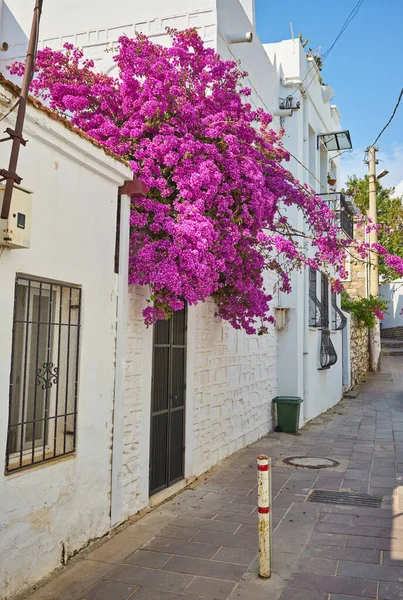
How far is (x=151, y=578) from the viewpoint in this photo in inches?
165

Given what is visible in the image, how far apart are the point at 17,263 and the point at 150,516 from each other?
3.18 metres

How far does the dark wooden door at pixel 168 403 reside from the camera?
6.24 metres

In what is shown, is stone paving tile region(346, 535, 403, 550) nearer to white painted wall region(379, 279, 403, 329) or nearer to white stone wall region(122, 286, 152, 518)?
white stone wall region(122, 286, 152, 518)

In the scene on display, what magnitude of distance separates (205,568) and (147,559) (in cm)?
52

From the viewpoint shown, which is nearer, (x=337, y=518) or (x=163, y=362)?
(x=337, y=518)

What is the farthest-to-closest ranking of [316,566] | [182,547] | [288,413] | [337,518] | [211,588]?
[288,413] → [337,518] → [182,547] → [316,566] → [211,588]

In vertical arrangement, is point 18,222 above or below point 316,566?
above

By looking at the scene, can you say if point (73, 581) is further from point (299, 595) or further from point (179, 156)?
point (179, 156)

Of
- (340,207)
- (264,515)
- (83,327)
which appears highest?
(340,207)

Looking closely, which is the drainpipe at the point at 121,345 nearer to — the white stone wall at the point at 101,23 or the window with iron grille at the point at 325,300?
the white stone wall at the point at 101,23

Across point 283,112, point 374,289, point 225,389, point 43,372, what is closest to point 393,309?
point 374,289

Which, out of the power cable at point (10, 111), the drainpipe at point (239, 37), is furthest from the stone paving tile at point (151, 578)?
the drainpipe at point (239, 37)

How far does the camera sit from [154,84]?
601cm

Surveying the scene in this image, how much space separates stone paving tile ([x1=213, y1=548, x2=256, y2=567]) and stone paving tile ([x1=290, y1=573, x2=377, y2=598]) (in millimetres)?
451
